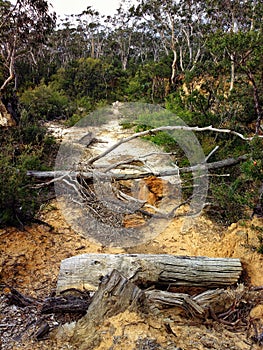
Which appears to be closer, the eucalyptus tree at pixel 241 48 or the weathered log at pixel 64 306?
the weathered log at pixel 64 306

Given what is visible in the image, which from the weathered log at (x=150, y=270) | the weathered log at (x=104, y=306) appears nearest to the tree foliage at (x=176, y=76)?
the weathered log at (x=150, y=270)

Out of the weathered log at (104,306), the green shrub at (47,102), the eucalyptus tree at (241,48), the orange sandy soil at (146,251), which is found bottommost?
the orange sandy soil at (146,251)

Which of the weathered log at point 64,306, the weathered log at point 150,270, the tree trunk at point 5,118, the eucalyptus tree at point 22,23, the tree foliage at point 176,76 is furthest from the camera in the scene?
the eucalyptus tree at point 22,23

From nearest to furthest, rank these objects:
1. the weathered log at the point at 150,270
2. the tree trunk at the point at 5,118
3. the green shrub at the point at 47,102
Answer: the weathered log at the point at 150,270 < the tree trunk at the point at 5,118 < the green shrub at the point at 47,102

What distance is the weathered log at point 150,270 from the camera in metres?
3.28

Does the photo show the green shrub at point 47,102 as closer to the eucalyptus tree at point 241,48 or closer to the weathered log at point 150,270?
the eucalyptus tree at point 241,48

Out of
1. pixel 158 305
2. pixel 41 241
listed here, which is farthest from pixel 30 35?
pixel 158 305

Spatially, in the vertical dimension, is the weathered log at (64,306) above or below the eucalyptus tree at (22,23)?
below

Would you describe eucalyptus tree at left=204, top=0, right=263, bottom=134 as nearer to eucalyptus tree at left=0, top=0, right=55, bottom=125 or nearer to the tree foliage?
the tree foliage

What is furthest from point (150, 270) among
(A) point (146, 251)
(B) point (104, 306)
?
(A) point (146, 251)

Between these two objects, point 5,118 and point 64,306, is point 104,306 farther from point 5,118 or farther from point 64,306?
point 5,118

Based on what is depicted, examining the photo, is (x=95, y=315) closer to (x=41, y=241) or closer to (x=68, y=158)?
(x=41, y=241)

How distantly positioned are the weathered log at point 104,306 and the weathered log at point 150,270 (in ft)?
2.02

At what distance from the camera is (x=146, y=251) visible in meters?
4.51
